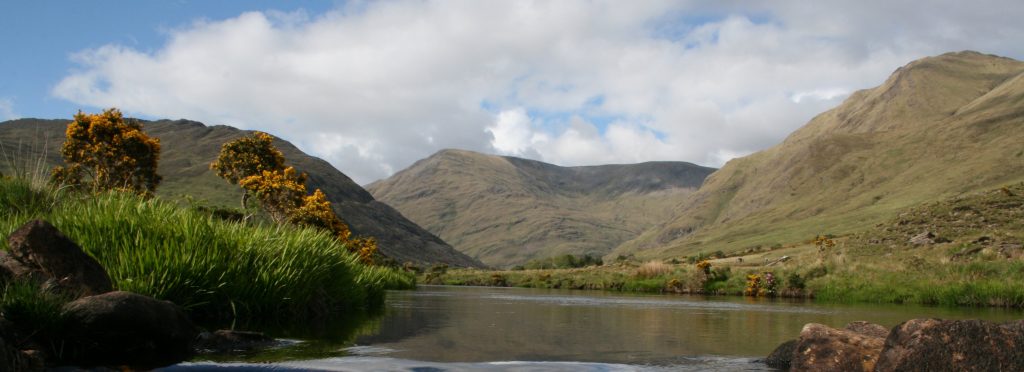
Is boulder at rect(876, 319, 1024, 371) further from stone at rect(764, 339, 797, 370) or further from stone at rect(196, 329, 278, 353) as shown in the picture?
stone at rect(196, 329, 278, 353)

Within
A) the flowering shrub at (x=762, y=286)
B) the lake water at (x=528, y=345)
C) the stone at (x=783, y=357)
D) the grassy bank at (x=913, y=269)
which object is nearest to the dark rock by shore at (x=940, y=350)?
the stone at (x=783, y=357)

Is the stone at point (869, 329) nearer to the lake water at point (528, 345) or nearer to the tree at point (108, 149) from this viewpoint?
the lake water at point (528, 345)

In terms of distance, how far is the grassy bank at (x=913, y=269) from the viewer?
35000 millimetres

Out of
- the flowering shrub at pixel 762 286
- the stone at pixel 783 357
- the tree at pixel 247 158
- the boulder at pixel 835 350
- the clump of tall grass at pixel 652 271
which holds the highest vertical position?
the tree at pixel 247 158

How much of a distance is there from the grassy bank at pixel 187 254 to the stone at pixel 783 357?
888 cm

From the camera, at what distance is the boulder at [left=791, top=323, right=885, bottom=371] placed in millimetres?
9250

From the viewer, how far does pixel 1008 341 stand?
8.12m

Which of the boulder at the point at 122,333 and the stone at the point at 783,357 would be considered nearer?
the boulder at the point at 122,333

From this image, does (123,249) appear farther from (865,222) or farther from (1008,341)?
(865,222)

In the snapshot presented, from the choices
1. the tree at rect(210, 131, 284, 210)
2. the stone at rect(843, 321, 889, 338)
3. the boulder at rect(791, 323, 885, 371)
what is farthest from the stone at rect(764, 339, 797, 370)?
the tree at rect(210, 131, 284, 210)

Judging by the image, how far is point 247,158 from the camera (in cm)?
5019

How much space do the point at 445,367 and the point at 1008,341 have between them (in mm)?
6515

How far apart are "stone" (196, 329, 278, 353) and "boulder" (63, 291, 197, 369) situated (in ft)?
1.22

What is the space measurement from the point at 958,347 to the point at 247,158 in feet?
157
